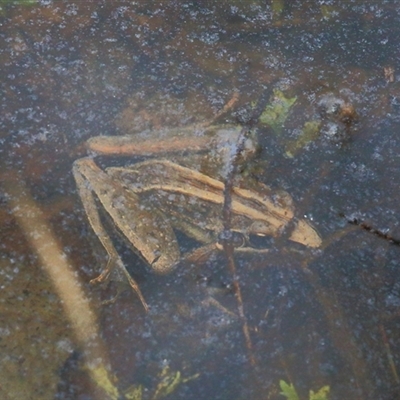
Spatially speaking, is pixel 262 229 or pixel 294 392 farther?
pixel 262 229

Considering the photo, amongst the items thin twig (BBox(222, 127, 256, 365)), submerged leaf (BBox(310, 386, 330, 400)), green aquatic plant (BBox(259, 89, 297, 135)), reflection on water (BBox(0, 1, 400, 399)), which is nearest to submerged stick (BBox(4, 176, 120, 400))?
reflection on water (BBox(0, 1, 400, 399))

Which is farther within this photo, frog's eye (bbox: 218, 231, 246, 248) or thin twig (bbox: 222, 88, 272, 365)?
frog's eye (bbox: 218, 231, 246, 248)

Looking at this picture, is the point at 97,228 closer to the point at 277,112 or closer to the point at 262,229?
the point at 262,229

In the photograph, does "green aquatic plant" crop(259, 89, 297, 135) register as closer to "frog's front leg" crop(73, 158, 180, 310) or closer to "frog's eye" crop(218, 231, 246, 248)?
"frog's eye" crop(218, 231, 246, 248)

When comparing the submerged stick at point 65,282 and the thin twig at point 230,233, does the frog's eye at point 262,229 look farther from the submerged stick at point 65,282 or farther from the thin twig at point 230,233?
the submerged stick at point 65,282

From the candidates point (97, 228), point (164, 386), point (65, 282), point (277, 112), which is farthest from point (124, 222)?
point (277, 112)

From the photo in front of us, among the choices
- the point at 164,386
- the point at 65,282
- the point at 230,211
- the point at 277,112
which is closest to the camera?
the point at 164,386

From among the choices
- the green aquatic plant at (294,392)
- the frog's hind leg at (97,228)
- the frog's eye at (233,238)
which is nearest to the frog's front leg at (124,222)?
the frog's hind leg at (97,228)
